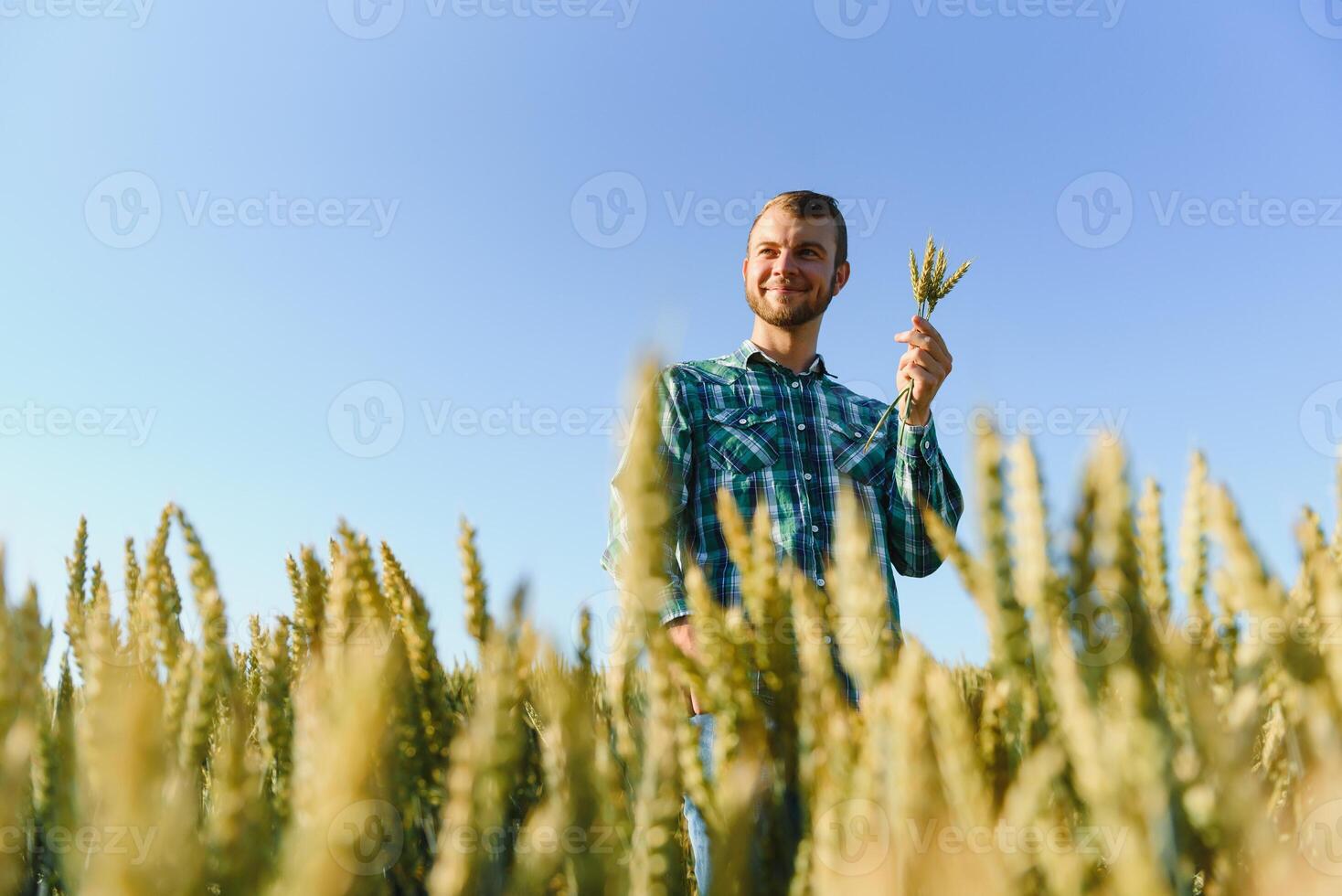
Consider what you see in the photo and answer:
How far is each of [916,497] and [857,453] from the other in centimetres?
36

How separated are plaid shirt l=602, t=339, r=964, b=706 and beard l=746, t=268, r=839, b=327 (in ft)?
0.51

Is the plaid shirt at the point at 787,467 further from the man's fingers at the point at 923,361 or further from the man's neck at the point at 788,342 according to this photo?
the man's fingers at the point at 923,361

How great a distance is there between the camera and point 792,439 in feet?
10.8

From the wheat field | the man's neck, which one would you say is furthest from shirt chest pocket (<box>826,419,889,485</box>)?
the wheat field

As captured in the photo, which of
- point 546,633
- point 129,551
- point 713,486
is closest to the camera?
point 546,633

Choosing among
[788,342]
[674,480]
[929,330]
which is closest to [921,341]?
[929,330]

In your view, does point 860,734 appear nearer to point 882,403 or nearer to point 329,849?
point 329,849

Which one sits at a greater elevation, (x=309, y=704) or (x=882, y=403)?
(x=882, y=403)

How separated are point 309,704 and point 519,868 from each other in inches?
6.8

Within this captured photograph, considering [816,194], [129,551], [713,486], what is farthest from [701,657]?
[816,194]

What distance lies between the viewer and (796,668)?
747 millimetres

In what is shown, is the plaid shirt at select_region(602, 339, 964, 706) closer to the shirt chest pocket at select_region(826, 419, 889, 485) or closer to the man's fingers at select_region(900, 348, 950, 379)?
the shirt chest pocket at select_region(826, 419, 889, 485)

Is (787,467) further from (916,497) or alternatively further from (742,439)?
(916,497)

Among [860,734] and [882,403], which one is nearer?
[860,734]
